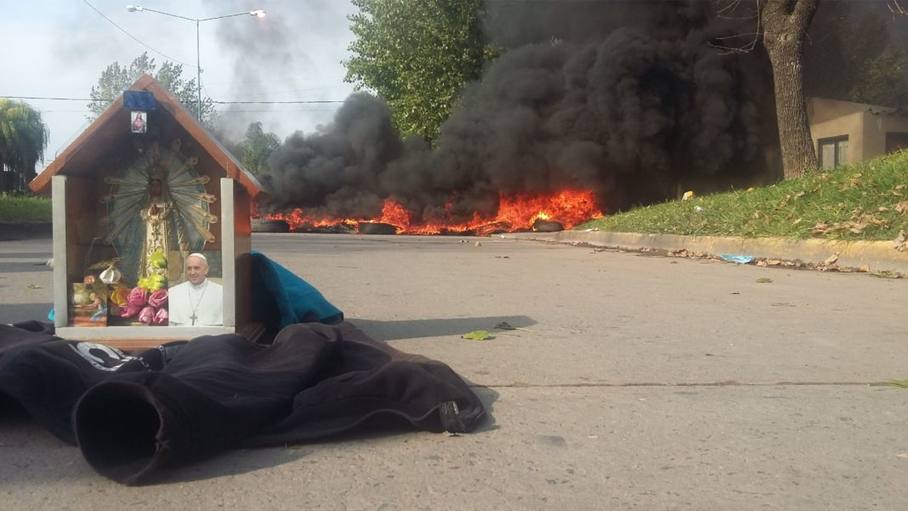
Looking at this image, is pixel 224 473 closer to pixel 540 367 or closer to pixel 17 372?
pixel 17 372

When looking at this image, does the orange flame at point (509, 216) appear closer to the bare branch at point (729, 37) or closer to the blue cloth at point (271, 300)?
the bare branch at point (729, 37)

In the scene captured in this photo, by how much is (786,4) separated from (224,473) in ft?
48.8

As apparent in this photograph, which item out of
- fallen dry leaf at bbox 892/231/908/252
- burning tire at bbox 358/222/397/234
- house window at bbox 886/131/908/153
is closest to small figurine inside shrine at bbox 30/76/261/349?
fallen dry leaf at bbox 892/231/908/252

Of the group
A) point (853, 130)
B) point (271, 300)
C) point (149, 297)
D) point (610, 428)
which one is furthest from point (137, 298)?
point (853, 130)

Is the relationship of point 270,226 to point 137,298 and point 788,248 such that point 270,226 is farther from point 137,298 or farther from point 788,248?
point 137,298

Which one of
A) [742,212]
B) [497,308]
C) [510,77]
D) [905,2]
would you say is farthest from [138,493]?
[510,77]

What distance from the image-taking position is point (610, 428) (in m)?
3.33

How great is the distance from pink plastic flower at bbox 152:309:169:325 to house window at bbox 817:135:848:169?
2193 centimetres

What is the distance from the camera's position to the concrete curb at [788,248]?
29.1 feet

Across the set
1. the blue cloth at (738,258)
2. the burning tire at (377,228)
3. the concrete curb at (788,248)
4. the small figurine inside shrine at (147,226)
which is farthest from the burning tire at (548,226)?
the small figurine inside shrine at (147,226)

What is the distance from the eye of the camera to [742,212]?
42.4 feet

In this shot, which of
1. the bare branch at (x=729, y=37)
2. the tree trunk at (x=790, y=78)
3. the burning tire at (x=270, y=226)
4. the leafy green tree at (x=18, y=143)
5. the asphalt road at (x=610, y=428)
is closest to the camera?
the asphalt road at (x=610, y=428)

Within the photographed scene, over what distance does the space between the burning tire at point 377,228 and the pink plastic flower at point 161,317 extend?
2086 cm

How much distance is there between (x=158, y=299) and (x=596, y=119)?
21.1 m
